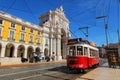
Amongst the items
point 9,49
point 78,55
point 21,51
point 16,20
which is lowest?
point 78,55

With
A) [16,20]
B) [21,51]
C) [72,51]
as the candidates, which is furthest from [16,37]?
[72,51]

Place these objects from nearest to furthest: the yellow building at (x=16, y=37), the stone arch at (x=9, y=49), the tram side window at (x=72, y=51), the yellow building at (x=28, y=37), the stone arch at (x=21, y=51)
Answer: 1. the tram side window at (x=72, y=51)
2. the yellow building at (x=16, y=37)
3. the yellow building at (x=28, y=37)
4. the stone arch at (x=9, y=49)
5. the stone arch at (x=21, y=51)

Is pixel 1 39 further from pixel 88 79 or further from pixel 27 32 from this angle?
pixel 88 79

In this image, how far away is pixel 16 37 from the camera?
140ft

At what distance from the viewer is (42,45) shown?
181 feet

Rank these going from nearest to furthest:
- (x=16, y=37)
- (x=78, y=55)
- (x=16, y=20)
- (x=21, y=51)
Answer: (x=78, y=55) < (x=16, y=20) < (x=16, y=37) < (x=21, y=51)

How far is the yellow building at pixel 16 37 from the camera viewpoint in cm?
3831

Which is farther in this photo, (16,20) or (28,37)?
(28,37)

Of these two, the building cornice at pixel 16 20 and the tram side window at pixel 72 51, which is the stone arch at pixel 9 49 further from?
the tram side window at pixel 72 51

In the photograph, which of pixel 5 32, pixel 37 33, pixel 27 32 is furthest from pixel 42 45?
pixel 5 32

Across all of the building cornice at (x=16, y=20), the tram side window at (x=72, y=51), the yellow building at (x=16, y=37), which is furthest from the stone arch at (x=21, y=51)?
the tram side window at (x=72, y=51)

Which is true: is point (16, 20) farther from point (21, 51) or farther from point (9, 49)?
point (21, 51)

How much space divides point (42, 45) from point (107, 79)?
150 ft

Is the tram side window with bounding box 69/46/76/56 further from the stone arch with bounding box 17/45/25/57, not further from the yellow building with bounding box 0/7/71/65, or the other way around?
the stone arch with bounding box 17/45/25/57
